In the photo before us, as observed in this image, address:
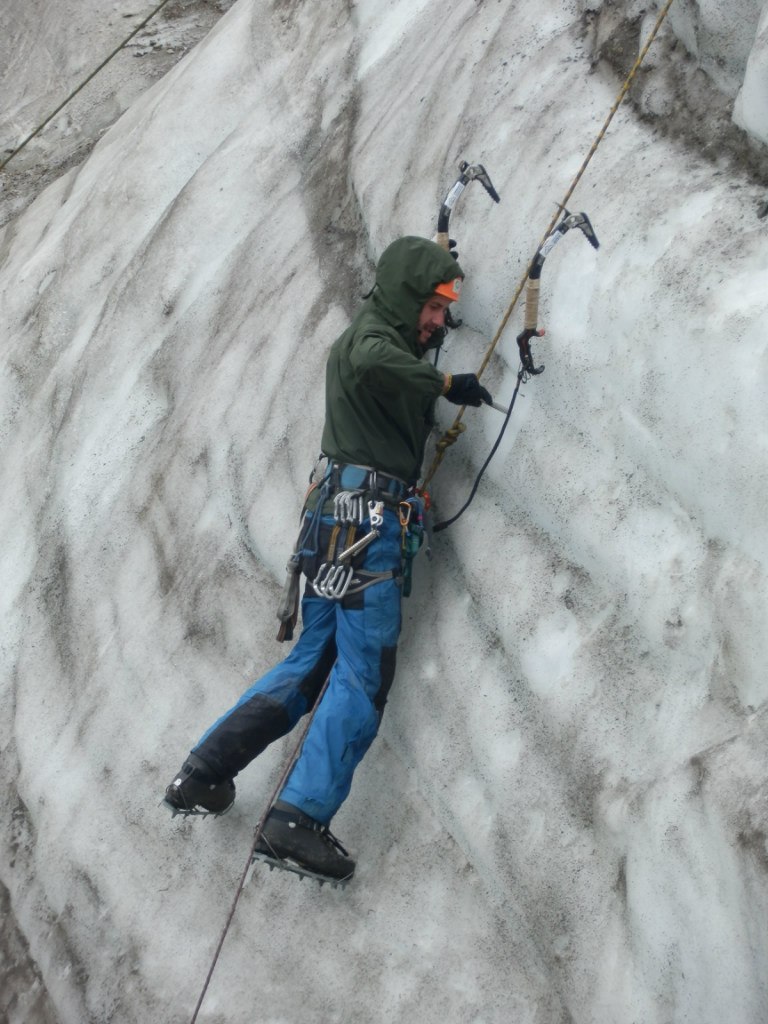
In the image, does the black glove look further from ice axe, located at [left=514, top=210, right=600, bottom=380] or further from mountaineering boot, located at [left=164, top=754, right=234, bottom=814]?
mountaineering boot, located at [left=164, top=754, right=234, bottom=814]

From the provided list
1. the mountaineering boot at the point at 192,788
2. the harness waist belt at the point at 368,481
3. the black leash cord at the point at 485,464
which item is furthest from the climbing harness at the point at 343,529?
the mountaineering boot at the point at 192,788

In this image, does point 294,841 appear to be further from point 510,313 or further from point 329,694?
point 510,313

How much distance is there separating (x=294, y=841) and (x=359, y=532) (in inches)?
41.8

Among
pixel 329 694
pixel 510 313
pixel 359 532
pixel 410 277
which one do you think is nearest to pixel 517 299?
pixel 510 313

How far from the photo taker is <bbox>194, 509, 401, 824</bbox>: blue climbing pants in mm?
4332

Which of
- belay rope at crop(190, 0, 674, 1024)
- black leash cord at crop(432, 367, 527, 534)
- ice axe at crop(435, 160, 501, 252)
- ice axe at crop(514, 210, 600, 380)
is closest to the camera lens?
ice axe at crop(514, 210, 600, 380)

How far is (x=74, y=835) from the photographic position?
534 cm

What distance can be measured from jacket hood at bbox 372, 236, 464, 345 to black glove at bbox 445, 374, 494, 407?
0.29m

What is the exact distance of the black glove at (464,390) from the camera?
4.52m

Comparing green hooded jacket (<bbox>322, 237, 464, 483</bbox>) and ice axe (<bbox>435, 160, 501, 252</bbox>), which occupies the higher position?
ice axe (<bbox>435, 160, 501, 252</bbox>)

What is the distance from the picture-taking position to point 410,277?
180 inches

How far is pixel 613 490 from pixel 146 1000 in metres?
2.50

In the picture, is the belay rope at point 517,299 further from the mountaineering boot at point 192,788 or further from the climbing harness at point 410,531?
the mountaineering boot at point 192,788

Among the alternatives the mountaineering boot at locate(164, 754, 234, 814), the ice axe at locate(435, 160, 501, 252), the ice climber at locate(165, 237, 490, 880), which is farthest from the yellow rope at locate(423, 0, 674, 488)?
the mountaineering boot at locate(164, 754, 234, 814)
